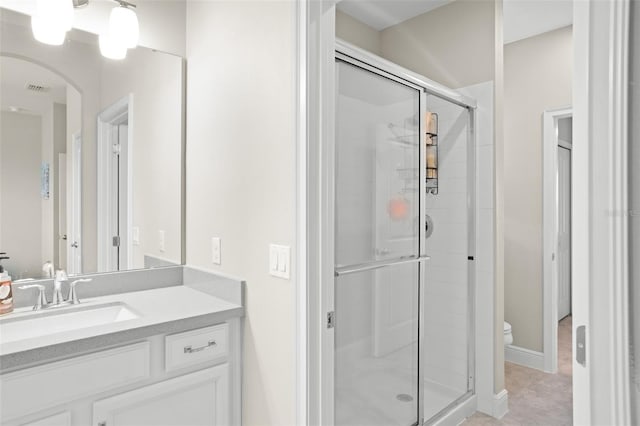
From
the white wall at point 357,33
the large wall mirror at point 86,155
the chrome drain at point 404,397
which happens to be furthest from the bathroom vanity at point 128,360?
the white wall at point 357,33

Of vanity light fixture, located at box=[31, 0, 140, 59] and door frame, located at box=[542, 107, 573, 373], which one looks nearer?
vanity light fixture, located at box=[31, 0, 140, 59]

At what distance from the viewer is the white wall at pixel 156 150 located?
2000 mm

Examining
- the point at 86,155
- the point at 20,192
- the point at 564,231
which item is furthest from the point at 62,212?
the point at 564,231

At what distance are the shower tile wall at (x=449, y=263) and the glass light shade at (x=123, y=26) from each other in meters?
1.73

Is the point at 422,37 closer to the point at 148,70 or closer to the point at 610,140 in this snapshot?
the point at 148,70

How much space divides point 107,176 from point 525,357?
334 centimetres

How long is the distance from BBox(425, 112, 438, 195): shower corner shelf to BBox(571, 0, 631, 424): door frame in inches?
65.9

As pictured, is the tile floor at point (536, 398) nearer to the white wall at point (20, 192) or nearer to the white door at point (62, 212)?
the white door at point (62, 212)

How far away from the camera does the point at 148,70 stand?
201 cm

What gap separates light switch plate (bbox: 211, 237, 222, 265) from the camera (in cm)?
187

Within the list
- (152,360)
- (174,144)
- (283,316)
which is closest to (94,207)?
(174,144)

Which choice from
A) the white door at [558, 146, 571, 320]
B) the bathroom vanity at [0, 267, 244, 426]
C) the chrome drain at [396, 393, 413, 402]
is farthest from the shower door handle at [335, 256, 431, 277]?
the white door at [558, 146, 571, 320]

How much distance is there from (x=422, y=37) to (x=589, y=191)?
8.27 feet

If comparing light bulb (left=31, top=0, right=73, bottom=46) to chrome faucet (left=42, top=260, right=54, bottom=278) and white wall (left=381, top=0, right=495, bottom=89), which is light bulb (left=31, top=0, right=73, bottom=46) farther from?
white wall (left=381, top=0, right=495, bottom=89)
